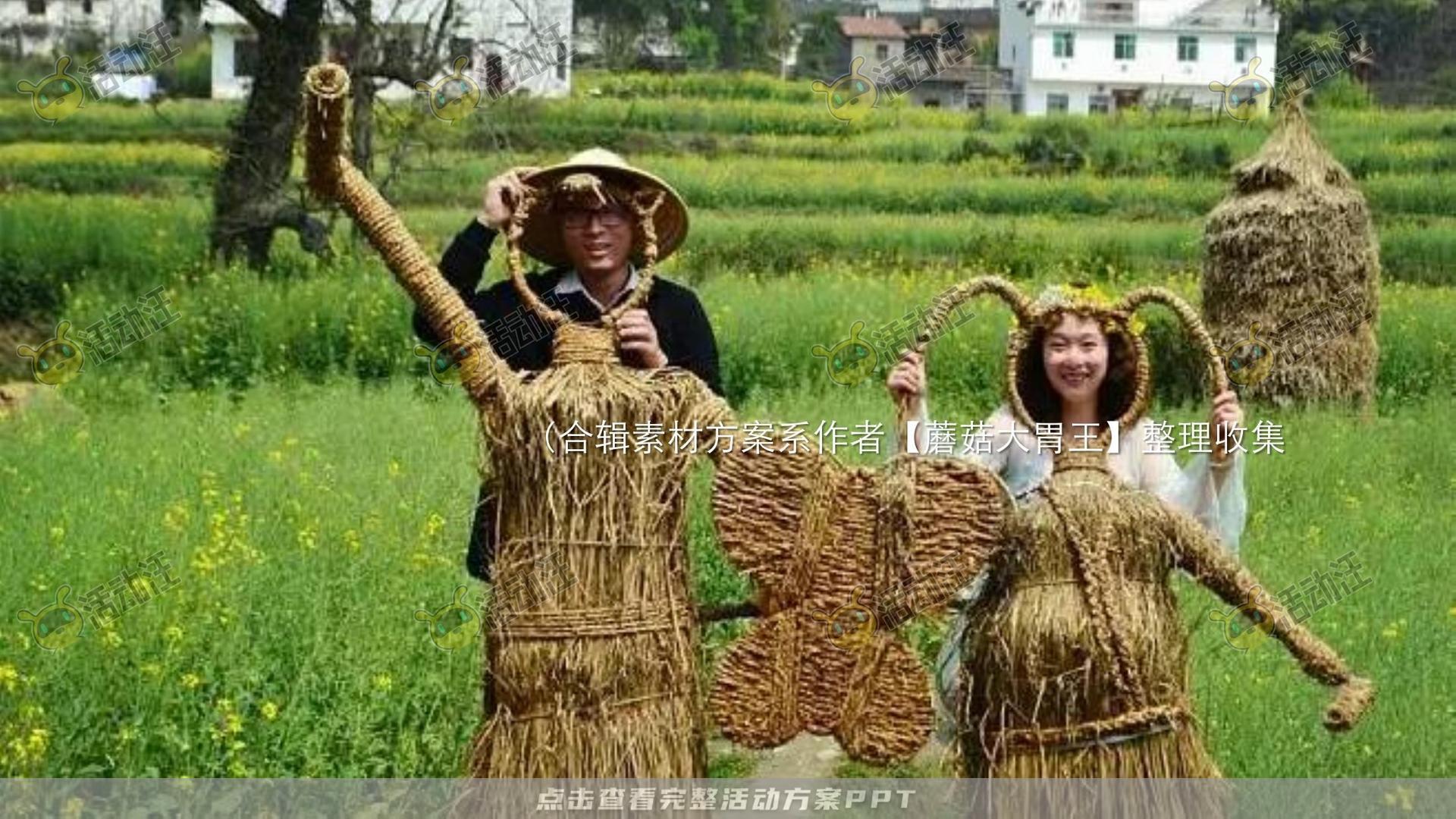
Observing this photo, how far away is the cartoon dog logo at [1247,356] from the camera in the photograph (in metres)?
8.90

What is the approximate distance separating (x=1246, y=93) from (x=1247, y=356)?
2601 mm

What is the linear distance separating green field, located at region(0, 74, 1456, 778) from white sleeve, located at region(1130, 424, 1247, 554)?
1.15m

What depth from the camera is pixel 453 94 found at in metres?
11.0

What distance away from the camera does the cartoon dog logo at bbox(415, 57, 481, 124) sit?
33.9 ft

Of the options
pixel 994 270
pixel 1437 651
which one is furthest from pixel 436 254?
pixel 1437 651

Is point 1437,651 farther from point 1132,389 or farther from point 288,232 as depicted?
point 288,232

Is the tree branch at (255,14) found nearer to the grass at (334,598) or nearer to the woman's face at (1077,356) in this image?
the grass at (334,598)

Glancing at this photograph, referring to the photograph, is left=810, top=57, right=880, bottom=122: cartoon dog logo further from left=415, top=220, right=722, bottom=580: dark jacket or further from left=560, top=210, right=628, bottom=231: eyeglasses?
left=560, top=210, right=628, bottom=231: eyeglasses

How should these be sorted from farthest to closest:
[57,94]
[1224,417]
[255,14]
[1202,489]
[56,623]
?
[57,94]
[255,14]
[56,623]
[1202,489]
[1224,417]

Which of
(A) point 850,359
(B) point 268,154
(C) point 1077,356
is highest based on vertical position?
(B) point 268,154

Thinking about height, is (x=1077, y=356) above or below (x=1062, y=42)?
below

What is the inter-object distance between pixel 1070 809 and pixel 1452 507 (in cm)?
454

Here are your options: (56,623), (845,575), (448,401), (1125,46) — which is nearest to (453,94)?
(448,401)

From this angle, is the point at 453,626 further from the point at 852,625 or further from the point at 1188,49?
the point at 1188,49
